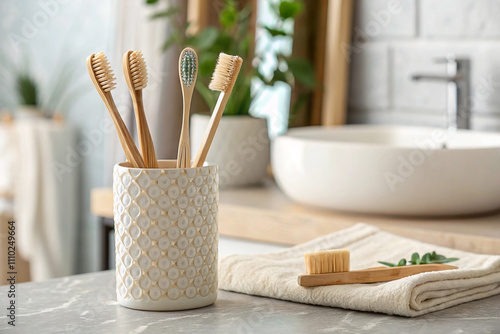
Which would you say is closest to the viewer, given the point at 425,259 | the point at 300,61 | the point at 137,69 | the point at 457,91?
the point at 137,69

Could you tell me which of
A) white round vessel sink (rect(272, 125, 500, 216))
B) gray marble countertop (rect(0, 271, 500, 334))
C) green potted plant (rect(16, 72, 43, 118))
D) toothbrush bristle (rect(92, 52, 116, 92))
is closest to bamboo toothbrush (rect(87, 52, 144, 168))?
toothbrush bristle (rect(92, 52, 116, 92))

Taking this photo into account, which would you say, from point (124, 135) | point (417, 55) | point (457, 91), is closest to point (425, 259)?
point (124, 135)

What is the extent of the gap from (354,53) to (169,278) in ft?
3.80

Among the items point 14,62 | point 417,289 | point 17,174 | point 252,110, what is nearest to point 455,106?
point 252,110

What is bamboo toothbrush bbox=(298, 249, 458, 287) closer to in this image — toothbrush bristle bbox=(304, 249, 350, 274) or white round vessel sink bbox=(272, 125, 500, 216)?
toothbrush bristle bbox=(304, 249, 350, 274)

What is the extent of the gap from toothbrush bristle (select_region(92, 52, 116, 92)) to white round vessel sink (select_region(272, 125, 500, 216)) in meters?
0.62

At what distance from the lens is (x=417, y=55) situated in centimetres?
166

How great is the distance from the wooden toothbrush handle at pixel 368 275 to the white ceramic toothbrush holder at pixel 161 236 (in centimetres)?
11

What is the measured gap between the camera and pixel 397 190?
1228 millimetres

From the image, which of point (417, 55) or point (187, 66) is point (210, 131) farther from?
point (417, 55)

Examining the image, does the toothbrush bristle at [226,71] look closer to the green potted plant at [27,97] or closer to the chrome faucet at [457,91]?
the chrome faucet at [457,91]

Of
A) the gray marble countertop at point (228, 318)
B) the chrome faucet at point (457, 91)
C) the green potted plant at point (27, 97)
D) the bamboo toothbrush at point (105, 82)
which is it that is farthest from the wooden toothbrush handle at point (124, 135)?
the green potted plant at point (27, 97)

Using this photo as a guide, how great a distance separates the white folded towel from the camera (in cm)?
70

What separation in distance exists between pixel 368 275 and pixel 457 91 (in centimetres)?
90
